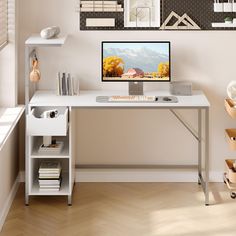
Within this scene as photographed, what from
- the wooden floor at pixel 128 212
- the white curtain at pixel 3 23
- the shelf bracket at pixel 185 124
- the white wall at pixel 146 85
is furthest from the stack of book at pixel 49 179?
the shelf bracket at pixel 185 124

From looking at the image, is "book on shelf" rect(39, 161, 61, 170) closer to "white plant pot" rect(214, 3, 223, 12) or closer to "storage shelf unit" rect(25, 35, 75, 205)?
"storage shelf unit" rect(25, 35, 75, 205)

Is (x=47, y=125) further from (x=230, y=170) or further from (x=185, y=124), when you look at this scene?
(x=230, y=170)

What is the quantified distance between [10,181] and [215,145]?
1.65 m

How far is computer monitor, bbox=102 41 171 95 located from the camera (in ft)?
17.2

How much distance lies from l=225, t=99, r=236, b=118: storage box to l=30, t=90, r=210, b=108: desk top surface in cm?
18

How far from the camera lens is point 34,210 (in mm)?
4863

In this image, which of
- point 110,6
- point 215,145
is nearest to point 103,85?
point 110,6

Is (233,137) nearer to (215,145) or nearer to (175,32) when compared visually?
(215,145)

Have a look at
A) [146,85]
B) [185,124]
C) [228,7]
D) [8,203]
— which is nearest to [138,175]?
[185,124]

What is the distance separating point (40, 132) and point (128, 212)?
826 mm

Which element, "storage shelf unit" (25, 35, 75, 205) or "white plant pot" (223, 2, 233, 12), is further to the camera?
"white plant pot" (223, 2, 233, 12)

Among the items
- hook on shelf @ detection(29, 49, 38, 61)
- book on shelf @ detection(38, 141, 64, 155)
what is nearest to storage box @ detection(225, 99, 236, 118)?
book on shelf @ detection(38, 141, 64, 155)

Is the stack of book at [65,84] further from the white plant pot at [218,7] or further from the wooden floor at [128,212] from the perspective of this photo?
the white plant pot at [218,7]

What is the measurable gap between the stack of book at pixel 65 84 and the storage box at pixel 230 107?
1151 millimetres
